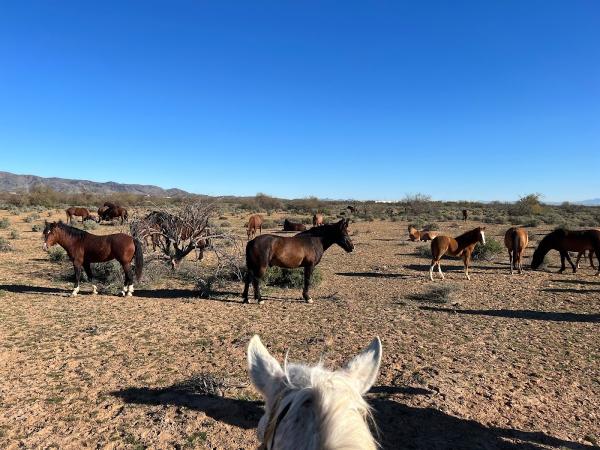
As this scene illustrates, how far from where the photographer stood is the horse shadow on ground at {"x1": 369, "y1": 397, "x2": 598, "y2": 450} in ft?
12.5

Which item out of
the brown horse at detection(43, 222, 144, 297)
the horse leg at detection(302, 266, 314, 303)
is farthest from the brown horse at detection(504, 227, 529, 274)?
the brown horse at detection(43, 222, 144, 297)

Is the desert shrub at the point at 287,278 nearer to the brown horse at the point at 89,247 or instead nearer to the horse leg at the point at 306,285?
the horse leg at the point at 306,285

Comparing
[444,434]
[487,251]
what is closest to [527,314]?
[444,434]

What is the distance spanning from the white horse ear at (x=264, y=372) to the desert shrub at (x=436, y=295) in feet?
27.3

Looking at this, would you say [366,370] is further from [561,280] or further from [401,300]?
[561,280]

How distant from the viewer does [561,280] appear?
11.4 m

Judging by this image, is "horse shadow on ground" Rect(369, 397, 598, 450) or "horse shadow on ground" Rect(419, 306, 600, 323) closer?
"horse shadow on ground" Rect(369, 397, 598, 450)

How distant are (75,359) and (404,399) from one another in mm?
4593

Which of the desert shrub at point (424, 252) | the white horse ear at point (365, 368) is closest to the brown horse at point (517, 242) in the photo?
the desert shrub at point (424, 252)

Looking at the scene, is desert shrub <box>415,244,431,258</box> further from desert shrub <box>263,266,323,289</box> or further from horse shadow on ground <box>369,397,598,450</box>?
horse shadow on ground <box>369,397,598,450</box>

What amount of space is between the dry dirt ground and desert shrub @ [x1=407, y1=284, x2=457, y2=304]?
6.6 inches

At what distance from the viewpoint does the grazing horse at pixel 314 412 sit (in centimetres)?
106

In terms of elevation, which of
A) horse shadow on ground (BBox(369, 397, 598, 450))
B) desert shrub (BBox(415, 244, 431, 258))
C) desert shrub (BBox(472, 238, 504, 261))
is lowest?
horse shadow on ground (BBox(369, 397, 598, 450))

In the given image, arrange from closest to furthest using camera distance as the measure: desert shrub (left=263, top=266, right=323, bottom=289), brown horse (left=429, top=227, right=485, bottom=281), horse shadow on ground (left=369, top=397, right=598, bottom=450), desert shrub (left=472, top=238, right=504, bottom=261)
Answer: horse shadow on ground (left=369, top=397, right=598, bottom=450)
desert shrub (left=263, top=266, right=323, bottom=289)
brown horse (left=429, top=227, right=485, bottom=281)
desert shrub (left=472, top=238, right=504, bottom=261)
